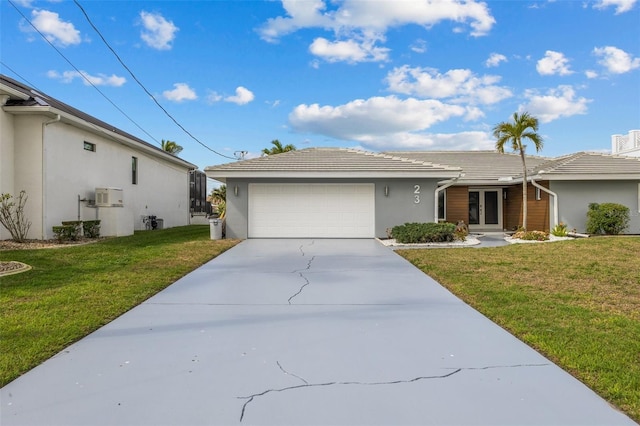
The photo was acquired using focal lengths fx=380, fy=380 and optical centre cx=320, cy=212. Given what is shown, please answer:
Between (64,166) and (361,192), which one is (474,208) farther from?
(64,166)

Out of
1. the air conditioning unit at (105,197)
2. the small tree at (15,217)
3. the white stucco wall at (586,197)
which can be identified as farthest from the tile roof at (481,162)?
the small tree at (15,217)

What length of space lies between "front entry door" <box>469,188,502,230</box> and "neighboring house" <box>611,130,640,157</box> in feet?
52.0

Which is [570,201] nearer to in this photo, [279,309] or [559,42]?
[559,42]

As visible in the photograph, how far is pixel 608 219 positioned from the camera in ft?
45.8

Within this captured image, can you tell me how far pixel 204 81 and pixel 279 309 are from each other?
52.5 feet

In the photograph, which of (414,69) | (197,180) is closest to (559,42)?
(414,69)

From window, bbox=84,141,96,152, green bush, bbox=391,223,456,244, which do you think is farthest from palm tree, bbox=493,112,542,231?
window, bbox=84,141,96,152

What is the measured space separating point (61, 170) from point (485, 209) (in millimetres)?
17008

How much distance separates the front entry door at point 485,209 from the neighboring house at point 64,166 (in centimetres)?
1481

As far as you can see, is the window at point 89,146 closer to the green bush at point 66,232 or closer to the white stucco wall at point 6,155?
the white stucco wall at point 6,155

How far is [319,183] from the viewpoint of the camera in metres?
13.9

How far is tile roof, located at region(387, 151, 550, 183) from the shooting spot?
16812 mm

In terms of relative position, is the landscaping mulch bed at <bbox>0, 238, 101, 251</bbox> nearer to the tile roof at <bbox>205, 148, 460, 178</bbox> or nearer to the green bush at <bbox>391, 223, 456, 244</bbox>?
the tile roof at <bbox>205, 148, 460, 178</bbox>

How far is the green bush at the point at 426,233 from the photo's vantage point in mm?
12062
